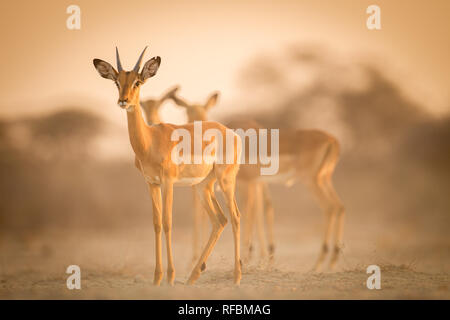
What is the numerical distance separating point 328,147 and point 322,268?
229cm

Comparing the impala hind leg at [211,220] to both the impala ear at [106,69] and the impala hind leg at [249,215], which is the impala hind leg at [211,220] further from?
the impala hind leg at [249,215]

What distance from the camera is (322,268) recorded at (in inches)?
408

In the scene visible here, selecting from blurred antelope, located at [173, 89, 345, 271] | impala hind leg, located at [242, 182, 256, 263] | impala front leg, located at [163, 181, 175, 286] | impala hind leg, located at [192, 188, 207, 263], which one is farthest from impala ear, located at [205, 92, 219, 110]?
impala front leg, located at [163, 181, 175, 286]

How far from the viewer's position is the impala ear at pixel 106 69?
7430 mm

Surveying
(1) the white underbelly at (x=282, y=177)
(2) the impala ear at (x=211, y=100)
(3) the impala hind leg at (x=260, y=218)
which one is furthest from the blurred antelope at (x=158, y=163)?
(2) the impala ear at (x=211, y=100)

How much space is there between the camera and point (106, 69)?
7.70m

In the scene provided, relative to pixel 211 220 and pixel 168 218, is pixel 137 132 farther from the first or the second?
pixel 211 220

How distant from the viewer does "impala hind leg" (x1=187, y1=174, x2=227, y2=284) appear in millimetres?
7980

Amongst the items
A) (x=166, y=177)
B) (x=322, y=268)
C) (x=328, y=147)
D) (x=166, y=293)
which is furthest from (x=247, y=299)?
(x=328, y=147)

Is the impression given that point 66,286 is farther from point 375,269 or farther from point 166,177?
point 375,269

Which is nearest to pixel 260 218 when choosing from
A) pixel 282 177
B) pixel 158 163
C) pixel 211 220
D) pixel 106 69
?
pixel 282 177

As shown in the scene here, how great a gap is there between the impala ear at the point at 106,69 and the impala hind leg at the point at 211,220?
1817mm

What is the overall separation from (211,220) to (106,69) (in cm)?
233

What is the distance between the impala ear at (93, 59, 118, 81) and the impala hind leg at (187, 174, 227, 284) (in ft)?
5.96
